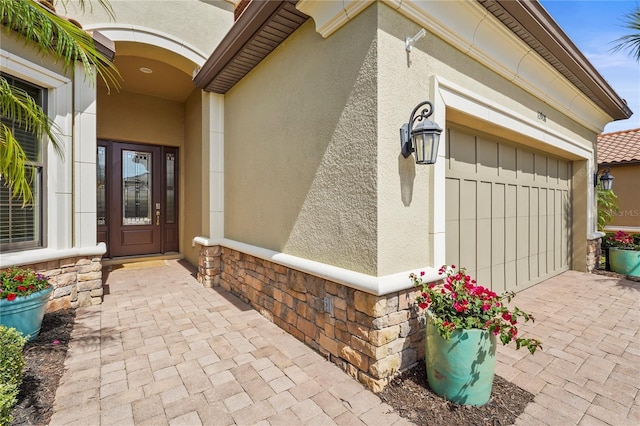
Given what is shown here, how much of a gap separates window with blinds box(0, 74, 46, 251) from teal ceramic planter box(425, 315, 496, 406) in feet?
15.7

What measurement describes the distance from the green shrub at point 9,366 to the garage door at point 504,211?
379 cm

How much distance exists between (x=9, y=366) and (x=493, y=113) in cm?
505

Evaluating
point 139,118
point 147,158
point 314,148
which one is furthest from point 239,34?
point 147,158

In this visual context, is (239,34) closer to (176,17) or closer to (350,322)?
(176,17)

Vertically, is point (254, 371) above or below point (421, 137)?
below

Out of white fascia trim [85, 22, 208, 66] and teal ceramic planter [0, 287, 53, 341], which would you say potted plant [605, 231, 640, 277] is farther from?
teal ceramic planter [0, 287, 53, 341]

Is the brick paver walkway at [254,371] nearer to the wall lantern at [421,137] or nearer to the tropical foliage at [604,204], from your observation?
the wall lantern at [421,137]

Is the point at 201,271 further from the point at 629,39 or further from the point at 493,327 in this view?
the point at 629,39

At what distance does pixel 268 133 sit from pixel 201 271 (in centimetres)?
295

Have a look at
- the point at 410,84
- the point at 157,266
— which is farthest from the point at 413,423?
the point at 157,266

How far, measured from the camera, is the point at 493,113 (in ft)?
11.8

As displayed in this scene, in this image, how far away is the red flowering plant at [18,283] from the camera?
297cm

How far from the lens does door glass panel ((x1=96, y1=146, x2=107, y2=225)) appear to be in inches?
261

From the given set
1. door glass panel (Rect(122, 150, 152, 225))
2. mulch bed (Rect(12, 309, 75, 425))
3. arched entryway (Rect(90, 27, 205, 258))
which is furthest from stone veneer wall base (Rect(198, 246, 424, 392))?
door glass panel (Rect(122, 150, 152, 225))
